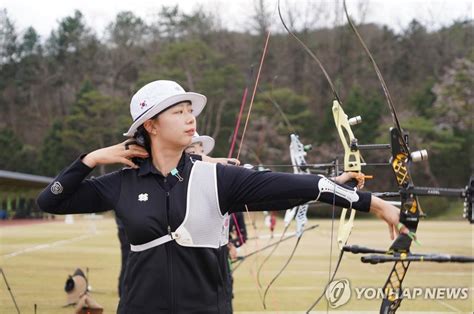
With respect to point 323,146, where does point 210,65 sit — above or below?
above

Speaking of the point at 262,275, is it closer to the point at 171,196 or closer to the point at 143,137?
the point at 143,137

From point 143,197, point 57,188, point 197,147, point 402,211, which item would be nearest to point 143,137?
point 143,197

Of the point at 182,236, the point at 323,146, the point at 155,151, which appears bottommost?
the point at 323,146

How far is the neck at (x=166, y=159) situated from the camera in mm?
3805

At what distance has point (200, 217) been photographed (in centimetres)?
368

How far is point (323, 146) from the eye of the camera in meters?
49.5

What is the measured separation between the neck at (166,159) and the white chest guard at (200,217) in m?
0.12

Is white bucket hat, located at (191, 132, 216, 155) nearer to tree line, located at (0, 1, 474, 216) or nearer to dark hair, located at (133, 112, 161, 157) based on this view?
dark hair, located at (133, 112, 161, 157)

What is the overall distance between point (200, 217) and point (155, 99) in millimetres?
535

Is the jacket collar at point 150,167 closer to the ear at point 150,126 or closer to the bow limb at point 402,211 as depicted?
the ear at point 150,126


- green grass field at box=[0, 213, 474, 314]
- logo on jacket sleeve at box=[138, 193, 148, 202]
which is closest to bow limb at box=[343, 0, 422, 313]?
logo on jacket sleeve at box=[138, 193, 148, 202]

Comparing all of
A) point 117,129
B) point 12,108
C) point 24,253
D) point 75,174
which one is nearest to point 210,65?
point 117,129

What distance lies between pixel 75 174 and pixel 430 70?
54341 millimetres

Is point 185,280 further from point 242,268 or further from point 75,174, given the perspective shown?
point 242,268
